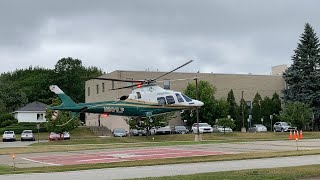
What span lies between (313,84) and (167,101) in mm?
55417

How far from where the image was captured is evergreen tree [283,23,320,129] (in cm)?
7831

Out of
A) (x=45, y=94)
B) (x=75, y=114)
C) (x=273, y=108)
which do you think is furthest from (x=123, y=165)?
(x=45, y=94)

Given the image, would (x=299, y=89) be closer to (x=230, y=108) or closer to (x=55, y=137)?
(x=230, y=108)

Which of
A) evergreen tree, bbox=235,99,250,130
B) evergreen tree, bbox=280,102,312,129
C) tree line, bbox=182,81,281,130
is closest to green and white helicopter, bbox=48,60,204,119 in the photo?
evergreen tree, bbox=280,102,312,129

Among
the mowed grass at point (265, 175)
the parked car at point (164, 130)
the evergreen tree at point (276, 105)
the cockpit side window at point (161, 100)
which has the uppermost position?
the evergreen tree at point (276, 105)

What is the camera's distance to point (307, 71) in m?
79.0

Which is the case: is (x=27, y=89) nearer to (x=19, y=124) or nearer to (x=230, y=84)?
(x=19, y=124)

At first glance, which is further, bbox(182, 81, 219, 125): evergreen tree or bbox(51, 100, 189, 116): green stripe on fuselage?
bbox(182, 81, 219, 125): evergreen tree

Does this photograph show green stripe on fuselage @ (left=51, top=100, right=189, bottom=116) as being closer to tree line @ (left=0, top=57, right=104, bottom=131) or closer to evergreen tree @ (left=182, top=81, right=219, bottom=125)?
evergreen tree @ (left=182, top=81, right=219, bottom=125)

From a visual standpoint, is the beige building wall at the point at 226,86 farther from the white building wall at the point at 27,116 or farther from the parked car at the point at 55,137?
the parked car at the point at 55,137

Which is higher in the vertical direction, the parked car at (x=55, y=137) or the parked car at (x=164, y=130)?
the parked car at (x=164, y=130)

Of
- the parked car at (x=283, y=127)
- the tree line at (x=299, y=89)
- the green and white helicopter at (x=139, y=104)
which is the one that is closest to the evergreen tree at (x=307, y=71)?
the tree line at (x=299, y=89)

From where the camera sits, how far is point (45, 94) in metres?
125

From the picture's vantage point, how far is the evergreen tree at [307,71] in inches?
3083
